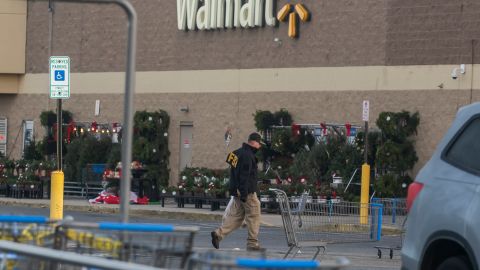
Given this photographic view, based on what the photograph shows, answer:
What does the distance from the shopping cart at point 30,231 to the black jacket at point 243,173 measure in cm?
1057

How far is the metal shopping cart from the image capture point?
53.1ft

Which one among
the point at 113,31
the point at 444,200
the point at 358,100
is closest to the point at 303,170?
the point at 358,100

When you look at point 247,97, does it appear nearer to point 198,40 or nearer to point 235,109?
point 235,109

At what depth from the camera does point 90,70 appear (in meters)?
42.1

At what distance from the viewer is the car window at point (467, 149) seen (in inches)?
388

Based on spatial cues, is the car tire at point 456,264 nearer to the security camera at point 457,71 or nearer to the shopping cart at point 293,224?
the shopping cart at point 293,224

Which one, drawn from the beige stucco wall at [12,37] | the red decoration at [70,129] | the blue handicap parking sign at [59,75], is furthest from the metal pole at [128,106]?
the beige stucco wall at [12,37]

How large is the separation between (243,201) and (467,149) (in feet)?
27.8

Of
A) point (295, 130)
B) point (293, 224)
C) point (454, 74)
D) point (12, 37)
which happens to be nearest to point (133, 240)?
point (293, 224)

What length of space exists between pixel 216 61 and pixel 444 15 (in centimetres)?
881

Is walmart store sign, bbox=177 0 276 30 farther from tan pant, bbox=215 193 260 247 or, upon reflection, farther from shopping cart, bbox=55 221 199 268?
shopping cart, bbox=55 221 199 268

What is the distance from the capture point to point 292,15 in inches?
1431

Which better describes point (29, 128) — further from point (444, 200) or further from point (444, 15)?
point (444, 200)

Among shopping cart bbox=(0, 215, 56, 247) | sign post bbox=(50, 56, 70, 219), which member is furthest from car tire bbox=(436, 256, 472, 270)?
sign post bbox=(50, 56, 70, 219)
